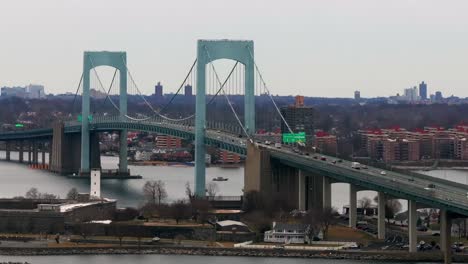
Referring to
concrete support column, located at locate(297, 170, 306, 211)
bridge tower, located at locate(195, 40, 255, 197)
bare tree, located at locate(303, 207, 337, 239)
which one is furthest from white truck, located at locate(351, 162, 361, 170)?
bridge tower, located at locate(195, 40, 255, 197)

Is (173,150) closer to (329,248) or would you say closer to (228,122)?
(228,122)

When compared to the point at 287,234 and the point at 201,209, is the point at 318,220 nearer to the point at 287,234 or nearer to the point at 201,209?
the point at 287,234

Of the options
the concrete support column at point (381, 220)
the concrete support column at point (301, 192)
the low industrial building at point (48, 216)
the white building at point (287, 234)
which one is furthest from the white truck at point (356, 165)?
the low industrial building at point (48, 216)

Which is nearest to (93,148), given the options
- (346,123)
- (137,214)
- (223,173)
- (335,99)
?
(223,173)

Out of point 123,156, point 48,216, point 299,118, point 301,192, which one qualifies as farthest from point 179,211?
point 299,118

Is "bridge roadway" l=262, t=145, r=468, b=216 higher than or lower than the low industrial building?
higher

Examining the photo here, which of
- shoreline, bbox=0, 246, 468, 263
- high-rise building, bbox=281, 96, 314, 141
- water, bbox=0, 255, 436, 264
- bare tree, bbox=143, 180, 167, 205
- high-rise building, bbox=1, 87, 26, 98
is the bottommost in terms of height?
water, bbox=0, 255, 436, 264

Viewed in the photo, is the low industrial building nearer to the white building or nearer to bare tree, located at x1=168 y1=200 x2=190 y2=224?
bare tree, located at x1=168 y1=200 x2=190 y2=224
